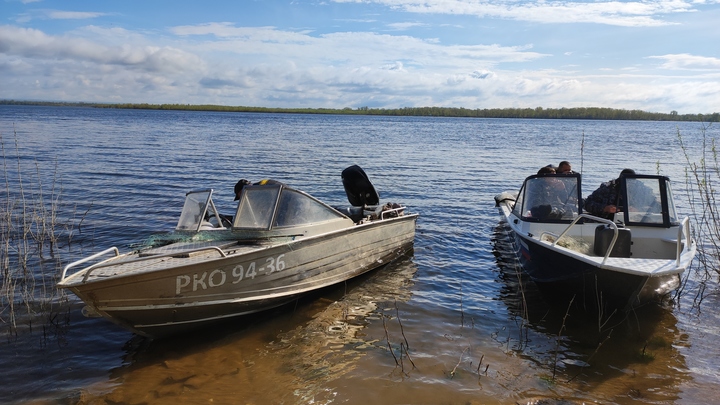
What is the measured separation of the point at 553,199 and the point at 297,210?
15.6 feet

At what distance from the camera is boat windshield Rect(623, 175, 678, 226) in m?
8.52

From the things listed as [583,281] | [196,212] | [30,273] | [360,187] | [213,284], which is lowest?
[30,273]

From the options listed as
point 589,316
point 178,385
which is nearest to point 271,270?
point 178,385

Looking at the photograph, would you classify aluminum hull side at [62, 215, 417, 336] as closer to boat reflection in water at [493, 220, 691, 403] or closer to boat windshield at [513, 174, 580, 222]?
boat reflection in water at [493, 220, 691, 403]

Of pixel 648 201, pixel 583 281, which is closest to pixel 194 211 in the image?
pixel 583 281

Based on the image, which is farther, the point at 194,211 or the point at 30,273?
the point at 30,273

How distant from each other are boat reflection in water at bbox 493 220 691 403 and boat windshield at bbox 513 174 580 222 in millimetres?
1465

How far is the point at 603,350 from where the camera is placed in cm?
669

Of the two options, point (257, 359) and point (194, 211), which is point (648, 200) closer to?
point (257, 359)

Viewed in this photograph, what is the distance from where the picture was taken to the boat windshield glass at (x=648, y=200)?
853cm

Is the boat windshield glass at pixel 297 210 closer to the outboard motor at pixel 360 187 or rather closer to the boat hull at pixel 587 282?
the outboard motor at pixel 360 187

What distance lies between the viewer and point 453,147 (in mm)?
37094

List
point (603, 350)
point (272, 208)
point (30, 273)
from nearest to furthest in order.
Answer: point (603, 350) < point (272, 208) < point (30, 273)

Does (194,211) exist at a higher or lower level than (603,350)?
higher
